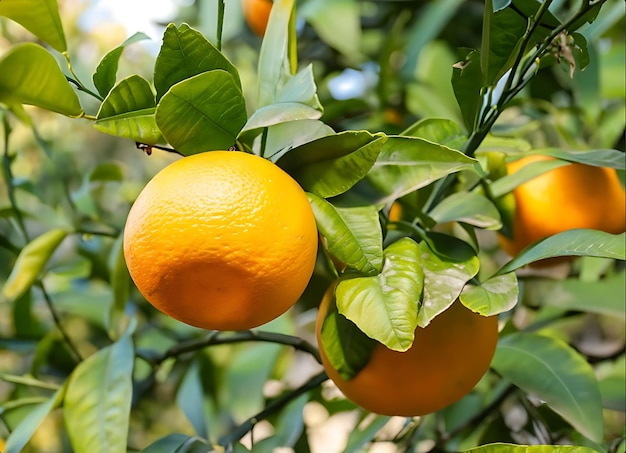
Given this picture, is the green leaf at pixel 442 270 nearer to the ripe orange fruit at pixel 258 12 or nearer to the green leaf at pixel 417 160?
the green leaf at pixel 417 160

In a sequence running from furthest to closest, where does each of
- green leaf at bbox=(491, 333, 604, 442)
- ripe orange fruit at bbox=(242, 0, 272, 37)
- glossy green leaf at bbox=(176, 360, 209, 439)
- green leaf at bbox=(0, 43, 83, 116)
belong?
ripe orange fruit at bbox=(242, 0, 272, 37) < glossy green leaf at bbox=(176, 360, 209, 439) < green leaf at bbox=(491, 333, 604, 442) < green leaf at bbox=(0, 43, 83, 116)

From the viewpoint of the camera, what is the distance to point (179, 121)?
18.5 inches

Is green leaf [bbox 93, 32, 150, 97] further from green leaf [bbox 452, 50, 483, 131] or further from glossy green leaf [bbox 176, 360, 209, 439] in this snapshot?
glossy green leaf [bbox 176, 360, 209, 439]

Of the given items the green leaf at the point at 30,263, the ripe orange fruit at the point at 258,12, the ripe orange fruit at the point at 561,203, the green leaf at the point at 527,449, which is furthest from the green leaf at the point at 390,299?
the ripe orange fruit at the point at 258,12

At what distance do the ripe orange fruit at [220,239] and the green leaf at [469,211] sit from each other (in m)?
0.18

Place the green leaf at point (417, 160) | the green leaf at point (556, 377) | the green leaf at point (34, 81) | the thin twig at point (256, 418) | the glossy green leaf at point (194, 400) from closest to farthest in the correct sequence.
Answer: the green leaf at point (34, 81) < the green leaf at point (417, 160) < the green leaf at point (556, 377) < the thin twig at point (256, 418) < the glossy green leaf at point (194, 400)

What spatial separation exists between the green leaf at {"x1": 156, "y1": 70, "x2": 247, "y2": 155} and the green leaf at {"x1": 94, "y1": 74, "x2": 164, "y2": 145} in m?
0.02

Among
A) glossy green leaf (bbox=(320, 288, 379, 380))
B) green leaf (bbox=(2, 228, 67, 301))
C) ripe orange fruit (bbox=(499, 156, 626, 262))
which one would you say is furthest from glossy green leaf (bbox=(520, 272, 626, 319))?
green leaf (bbox=(2, 228, 67, 301))

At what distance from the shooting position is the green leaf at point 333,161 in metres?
0.48

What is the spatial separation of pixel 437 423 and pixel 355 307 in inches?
20.7

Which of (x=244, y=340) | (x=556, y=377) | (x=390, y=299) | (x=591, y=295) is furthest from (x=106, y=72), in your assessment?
(x=591, y=295)

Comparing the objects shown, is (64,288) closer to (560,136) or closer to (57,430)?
(57,430)

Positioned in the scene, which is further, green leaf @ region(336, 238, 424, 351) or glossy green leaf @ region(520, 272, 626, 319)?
glossy green leaf @ region(520, 272, 626, 319)

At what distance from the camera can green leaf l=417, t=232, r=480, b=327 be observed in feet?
1.62
